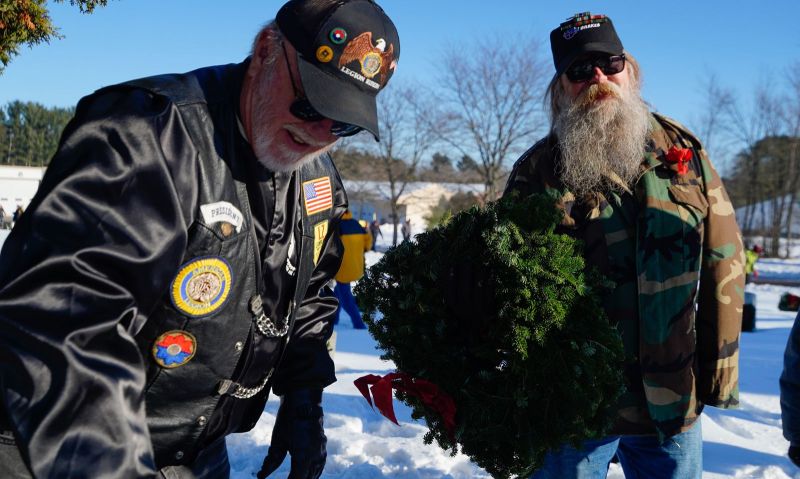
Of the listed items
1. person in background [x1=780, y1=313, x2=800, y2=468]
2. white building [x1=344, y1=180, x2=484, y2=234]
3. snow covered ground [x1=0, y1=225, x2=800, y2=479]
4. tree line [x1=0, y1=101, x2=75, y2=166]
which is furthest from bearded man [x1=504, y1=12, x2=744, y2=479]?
tree line [x1=0, y1=101, x2=75, y2=166]

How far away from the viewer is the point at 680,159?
2.42 meters

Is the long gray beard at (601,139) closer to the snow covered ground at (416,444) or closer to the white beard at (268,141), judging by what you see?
the white beard at (268,141)

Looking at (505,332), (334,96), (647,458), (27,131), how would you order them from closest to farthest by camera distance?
(334,96) → (505,332) → (647,458) → (27,131)

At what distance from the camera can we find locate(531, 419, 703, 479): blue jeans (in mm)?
2379

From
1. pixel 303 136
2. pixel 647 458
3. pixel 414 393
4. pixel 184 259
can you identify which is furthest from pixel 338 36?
pixel 647 458

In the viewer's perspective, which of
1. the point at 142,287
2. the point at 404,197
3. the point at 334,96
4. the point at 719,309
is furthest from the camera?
the point at 404,197

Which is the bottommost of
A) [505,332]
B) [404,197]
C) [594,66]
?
[505,332]

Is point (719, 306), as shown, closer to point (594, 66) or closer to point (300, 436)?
point (594, 66)

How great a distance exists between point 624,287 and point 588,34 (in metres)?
0.98

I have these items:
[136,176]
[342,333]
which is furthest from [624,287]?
[342,333]

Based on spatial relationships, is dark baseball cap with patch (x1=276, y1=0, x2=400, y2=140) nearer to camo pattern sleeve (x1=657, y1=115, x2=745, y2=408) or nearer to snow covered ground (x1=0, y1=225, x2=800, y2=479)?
camo pattern sleeve (x1=657, y1=115, x2=745, y2=408)

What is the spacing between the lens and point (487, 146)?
25.1m

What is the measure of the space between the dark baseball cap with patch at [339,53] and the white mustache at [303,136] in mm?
112

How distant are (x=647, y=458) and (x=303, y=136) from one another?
1.73m
